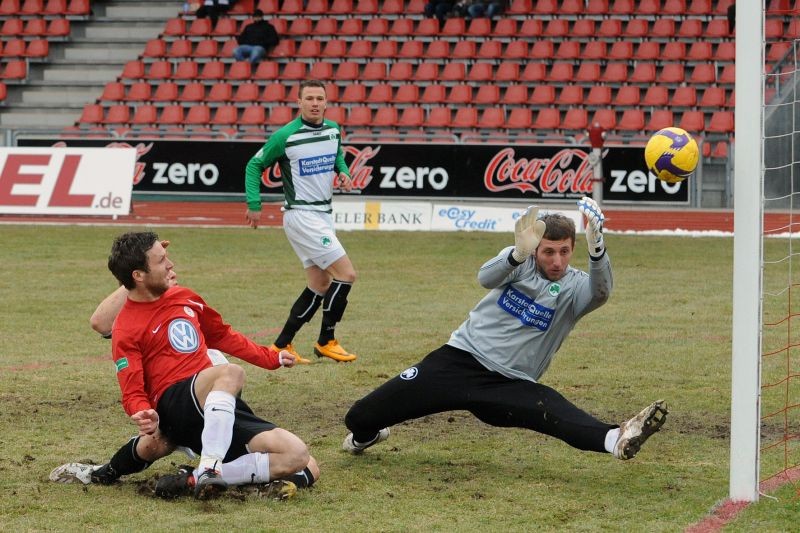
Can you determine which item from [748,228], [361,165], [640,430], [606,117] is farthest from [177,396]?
[606,117]

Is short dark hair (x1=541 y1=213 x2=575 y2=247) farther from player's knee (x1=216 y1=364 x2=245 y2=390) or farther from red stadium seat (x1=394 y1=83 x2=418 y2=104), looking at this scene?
red stadium seat (x1=394 y1=83 x2=418 y2=104)

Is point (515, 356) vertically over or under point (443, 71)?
under

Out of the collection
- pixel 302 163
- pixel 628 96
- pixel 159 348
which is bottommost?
pixel 159 348

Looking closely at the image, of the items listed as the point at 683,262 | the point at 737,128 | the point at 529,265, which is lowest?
the point at 683,262

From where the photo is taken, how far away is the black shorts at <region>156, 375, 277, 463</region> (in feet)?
18.5

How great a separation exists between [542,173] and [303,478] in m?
16.8

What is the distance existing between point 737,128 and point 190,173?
765 inches

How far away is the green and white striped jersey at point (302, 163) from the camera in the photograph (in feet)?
32.3

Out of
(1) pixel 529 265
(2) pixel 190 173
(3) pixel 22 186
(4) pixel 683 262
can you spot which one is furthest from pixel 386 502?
(2) pixel 190 173

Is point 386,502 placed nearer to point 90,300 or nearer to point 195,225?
point 90,300

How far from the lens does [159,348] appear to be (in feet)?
18.8

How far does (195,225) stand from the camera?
2075 centimetres

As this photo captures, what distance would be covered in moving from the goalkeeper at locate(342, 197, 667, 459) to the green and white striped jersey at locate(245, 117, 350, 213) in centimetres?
378

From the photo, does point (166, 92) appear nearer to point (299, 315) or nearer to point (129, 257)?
point (299, 315)
